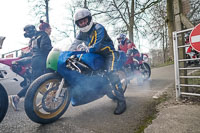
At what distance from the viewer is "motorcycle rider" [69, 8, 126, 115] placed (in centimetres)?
229

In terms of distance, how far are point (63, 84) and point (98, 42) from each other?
0.82 m

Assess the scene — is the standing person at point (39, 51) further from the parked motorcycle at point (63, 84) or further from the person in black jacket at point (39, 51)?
the parked motorcycle at point (63, 84)

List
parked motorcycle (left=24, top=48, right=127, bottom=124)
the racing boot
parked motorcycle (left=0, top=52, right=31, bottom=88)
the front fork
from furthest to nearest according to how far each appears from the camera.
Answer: parked motorcycle (left=0, top=52, right=31, bottom=88) → the racing boot → the front fork → parked motorcycle (left=24, top=48, right=127, bottom=124)

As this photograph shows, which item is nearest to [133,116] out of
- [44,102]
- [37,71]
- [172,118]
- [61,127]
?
[172,118]

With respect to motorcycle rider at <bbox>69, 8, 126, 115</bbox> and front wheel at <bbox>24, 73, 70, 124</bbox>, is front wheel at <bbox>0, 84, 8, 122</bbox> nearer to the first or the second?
front wheel at <bbox>24, 73, 70, 124</bbox>

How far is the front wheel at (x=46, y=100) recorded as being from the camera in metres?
1.82

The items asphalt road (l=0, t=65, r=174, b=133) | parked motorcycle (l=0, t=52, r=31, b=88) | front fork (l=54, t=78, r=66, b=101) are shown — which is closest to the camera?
asphalt road (l=0, t=65, r=174, b=133)

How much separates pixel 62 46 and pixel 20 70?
173 centimetres

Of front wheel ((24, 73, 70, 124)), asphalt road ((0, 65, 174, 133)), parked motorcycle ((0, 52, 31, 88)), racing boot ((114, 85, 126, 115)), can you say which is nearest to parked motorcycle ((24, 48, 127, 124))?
front wheel ((24, 73, 70, 124))

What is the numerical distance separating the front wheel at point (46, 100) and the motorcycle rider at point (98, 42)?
0.69m

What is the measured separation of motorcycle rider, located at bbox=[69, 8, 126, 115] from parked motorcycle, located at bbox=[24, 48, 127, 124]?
199mm

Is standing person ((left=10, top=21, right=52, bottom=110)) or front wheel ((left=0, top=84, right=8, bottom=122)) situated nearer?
front wheel ((left=0, top=84, right=8, bottom=122))

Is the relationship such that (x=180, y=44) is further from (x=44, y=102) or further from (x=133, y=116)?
(x=44, y=102)

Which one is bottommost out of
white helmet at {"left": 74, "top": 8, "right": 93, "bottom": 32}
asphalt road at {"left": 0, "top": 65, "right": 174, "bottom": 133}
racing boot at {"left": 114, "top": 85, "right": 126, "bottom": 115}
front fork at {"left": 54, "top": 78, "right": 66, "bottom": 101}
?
asphalt road at {"left": 0, "top": 65, "right": 174, "bottom": 133}
